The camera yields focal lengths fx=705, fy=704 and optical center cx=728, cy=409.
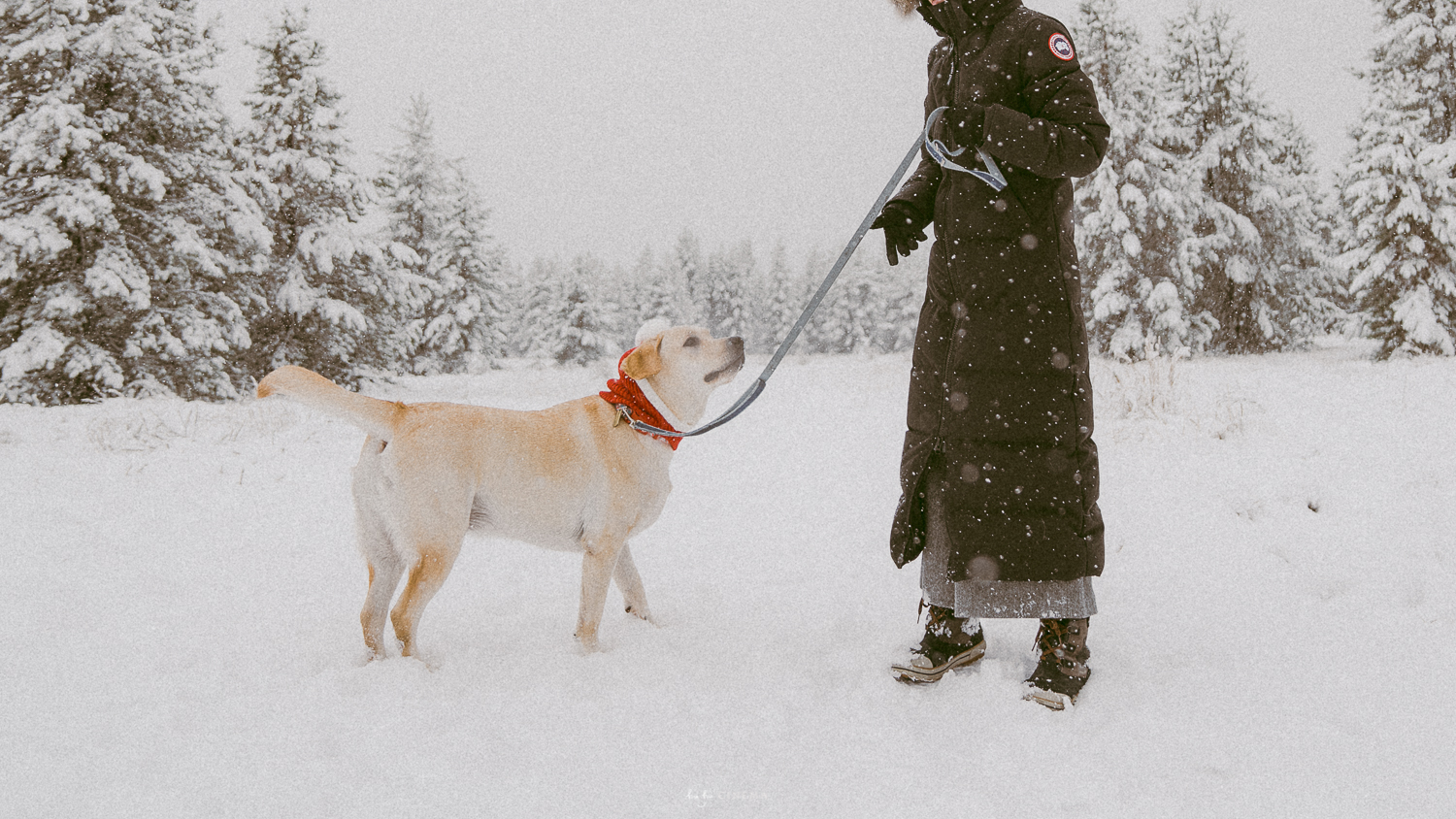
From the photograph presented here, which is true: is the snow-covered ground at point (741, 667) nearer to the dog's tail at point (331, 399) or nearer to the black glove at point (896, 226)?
the dog's tail at point (331, 399)

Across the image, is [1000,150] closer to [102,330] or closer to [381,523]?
[381,523]

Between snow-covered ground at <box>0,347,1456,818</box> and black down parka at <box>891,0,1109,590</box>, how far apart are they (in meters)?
0.60

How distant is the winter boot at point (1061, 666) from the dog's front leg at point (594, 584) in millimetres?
1761

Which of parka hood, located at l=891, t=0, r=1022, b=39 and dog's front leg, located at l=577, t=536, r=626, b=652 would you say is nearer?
parka hood, located at l=891, t=0, r=1022, b=39

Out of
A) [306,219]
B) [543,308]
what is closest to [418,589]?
[306,219]

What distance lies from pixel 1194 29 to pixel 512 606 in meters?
28.2

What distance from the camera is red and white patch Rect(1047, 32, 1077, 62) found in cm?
261

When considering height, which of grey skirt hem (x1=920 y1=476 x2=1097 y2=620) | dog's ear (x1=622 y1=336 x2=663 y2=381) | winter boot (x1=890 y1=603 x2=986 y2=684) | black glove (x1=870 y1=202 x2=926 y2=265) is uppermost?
black glove (x1=870 y1=202 x2=926 y2=265)

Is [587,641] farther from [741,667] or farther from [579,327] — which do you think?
[579,327]

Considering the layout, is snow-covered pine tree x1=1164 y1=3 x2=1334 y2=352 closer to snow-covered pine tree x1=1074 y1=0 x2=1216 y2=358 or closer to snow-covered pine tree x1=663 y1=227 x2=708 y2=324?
snow-covered pine tree x1=1074 y1=0 x2=1216 y2=358

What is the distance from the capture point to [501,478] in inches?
122

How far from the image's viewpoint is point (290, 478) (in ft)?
20.6

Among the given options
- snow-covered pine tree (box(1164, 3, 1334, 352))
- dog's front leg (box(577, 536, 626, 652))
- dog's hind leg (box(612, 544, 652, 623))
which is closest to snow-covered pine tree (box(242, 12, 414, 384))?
dog's hind leg (box(612, 544, 652, 623))

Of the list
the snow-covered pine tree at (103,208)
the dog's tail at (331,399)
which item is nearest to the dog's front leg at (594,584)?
the dog's tail at (331,399)
